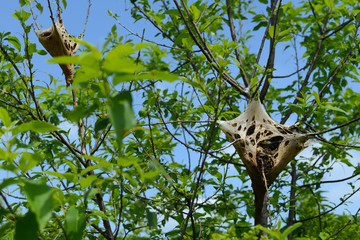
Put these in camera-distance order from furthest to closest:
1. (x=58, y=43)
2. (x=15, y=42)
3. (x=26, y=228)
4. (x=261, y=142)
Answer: (x=58, y=43), (x=15, y=42), (x=261, y=142), (x=26, y=228)

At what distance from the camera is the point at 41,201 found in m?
0.87

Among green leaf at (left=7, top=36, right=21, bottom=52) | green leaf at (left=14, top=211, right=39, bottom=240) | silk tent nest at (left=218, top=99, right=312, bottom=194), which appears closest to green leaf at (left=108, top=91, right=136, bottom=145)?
green leaf at (left=14, top=211, right=39, bottom=240)

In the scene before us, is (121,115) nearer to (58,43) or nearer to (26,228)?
(26,228)

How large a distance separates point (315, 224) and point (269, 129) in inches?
74.9

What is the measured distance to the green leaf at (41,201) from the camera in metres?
0.84

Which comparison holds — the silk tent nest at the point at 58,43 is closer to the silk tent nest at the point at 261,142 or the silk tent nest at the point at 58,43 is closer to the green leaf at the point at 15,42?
the green leaf at the point at 15,42

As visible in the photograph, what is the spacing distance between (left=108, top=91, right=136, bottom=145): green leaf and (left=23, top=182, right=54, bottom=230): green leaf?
23cm

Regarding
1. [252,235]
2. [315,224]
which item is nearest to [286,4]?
[315,224]

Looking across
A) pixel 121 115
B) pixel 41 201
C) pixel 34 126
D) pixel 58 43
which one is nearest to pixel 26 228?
pixel 41 201

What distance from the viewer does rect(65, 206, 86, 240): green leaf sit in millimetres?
1117

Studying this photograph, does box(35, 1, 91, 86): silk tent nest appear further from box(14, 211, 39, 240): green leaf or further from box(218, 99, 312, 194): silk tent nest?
box(14, 211, 39, 240): green leaf

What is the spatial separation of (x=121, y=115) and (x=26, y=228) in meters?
0.43

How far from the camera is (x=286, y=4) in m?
4.05

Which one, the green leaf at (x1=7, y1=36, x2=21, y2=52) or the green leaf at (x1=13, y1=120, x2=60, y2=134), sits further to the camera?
the green leaf at (x1=7, y1=36, x2=21, y2=52)
